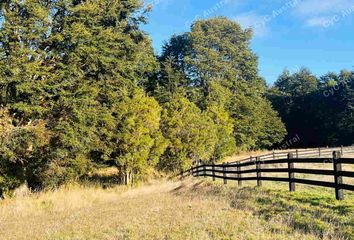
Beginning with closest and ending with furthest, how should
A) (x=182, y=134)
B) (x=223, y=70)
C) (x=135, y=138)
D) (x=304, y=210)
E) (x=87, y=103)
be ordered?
(x=304, y=210)
(x=87, y=103)
(x=135, y=138)
(x=182, y=134)
(x=223, y=70)

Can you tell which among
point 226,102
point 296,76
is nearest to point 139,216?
point 226,102

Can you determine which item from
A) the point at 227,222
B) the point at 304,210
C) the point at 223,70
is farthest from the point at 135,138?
the point at 223,70

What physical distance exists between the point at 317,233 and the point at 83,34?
18.9 meters

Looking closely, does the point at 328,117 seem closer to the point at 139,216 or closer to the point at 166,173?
the point at 166,173

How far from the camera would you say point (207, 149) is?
3694 cm

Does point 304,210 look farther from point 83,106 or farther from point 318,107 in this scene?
point 318,107

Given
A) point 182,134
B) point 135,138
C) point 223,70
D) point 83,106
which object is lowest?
point 135,138

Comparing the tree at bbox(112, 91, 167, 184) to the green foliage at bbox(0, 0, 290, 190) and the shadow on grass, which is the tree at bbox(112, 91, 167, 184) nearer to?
the green foliage at bbox(0, 0, 290, 190)

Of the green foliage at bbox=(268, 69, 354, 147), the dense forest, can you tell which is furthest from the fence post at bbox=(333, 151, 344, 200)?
the green foliage at bbox=(268, 69, 354, 147)

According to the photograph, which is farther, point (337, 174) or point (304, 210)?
point (337, 174)

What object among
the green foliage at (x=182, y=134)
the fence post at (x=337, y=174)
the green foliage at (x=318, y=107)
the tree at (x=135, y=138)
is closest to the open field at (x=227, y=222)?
the fence post at (x=337, y=174)

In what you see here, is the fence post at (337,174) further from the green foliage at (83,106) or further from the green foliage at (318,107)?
the green foliage at (318,107)

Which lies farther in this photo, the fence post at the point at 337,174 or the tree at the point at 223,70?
the tree at the point at 223,70

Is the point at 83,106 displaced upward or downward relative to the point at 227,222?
upward
